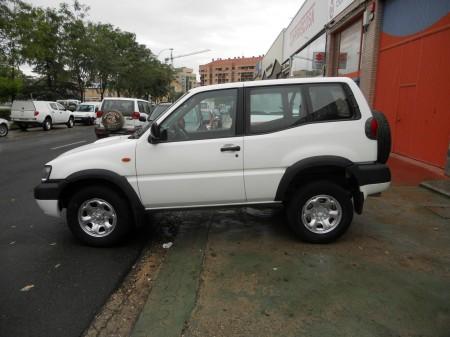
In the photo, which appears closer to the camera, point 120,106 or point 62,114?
point 120,106

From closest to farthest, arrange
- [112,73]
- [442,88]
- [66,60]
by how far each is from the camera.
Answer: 1. [442,88]
2. [66,60]
3. [112,73]

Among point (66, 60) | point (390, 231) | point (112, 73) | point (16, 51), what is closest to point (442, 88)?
point (390, 231)

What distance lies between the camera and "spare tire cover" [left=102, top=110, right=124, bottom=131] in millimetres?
11688

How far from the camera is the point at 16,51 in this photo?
22484 mm

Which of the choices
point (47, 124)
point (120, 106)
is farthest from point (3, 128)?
point (120, 106)

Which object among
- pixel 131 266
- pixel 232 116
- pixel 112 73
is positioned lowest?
pixel 131 266

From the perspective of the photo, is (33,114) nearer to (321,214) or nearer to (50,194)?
(50,194)

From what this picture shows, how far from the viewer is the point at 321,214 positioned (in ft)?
14.4

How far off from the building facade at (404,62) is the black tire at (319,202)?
4241mm

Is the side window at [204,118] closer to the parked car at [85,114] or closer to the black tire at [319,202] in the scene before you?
the black tire at [319,202]

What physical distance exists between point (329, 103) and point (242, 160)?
1223mm

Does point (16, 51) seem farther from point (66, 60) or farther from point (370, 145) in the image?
point (370, 145)

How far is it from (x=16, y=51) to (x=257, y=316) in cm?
2495

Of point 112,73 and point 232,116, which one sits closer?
point 232,116
